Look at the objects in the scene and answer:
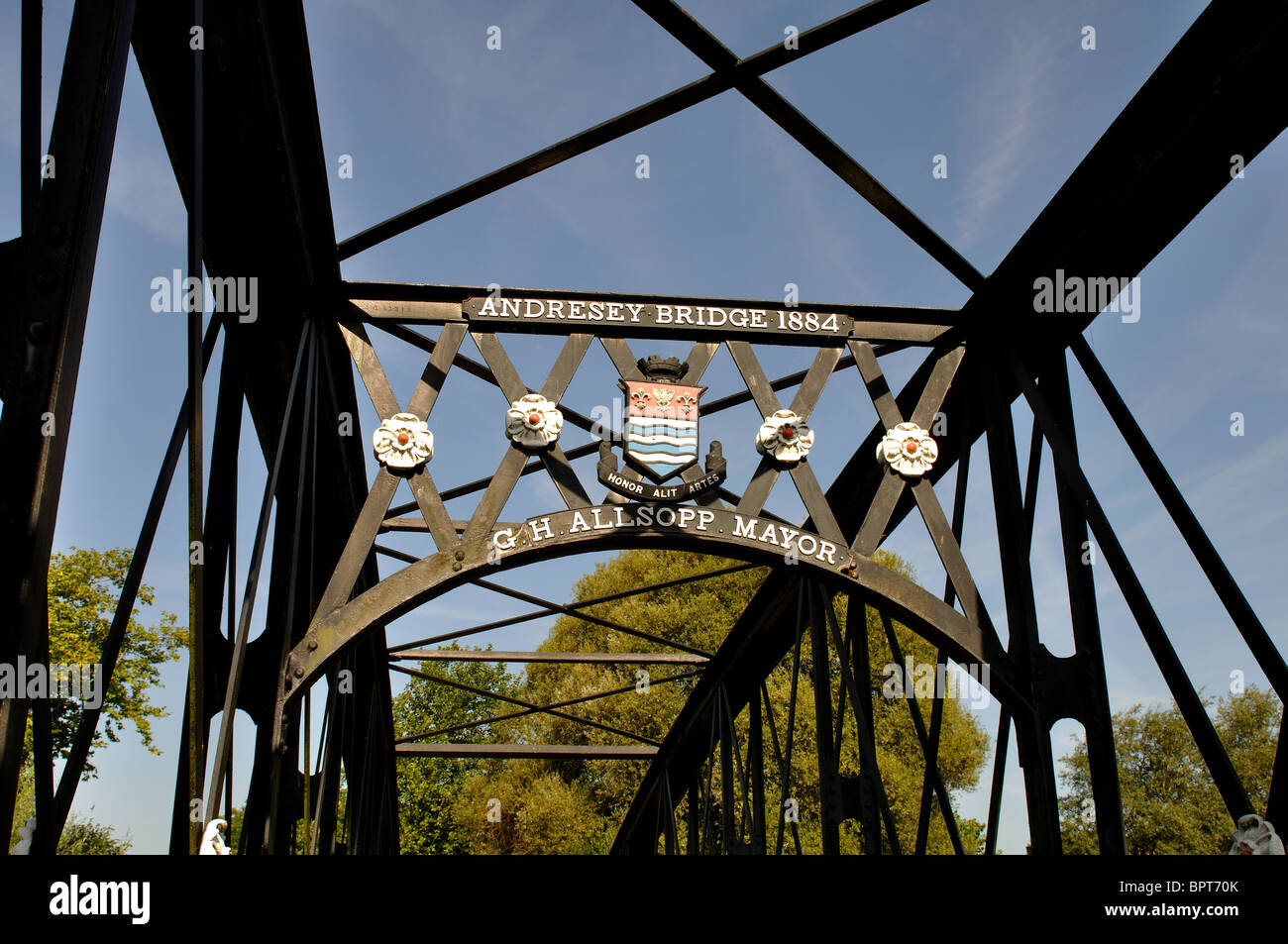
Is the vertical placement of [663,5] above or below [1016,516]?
above

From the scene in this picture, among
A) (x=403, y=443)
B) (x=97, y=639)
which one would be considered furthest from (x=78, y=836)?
(x=403, y=443)

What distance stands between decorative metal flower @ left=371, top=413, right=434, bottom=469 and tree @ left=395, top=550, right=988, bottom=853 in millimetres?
19728

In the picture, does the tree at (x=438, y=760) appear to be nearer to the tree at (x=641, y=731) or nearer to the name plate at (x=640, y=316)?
the tree at (x=641, y=731)

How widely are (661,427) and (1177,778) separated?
3244 cm

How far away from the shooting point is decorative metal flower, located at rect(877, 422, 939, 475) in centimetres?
727

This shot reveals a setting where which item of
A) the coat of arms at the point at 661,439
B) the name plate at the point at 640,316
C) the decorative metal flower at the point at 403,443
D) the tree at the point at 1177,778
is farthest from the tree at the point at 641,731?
the decorative metal flower at the point at 403,443

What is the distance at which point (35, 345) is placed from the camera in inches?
114

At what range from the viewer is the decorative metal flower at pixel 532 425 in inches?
279

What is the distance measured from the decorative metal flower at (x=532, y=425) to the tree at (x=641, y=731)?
64.5 ft

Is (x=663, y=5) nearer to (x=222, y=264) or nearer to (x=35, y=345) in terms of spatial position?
(x=222, y=264)

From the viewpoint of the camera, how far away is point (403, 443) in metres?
6.98

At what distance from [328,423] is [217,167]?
2.40 meters

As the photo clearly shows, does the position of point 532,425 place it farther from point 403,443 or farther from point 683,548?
point 683,548
